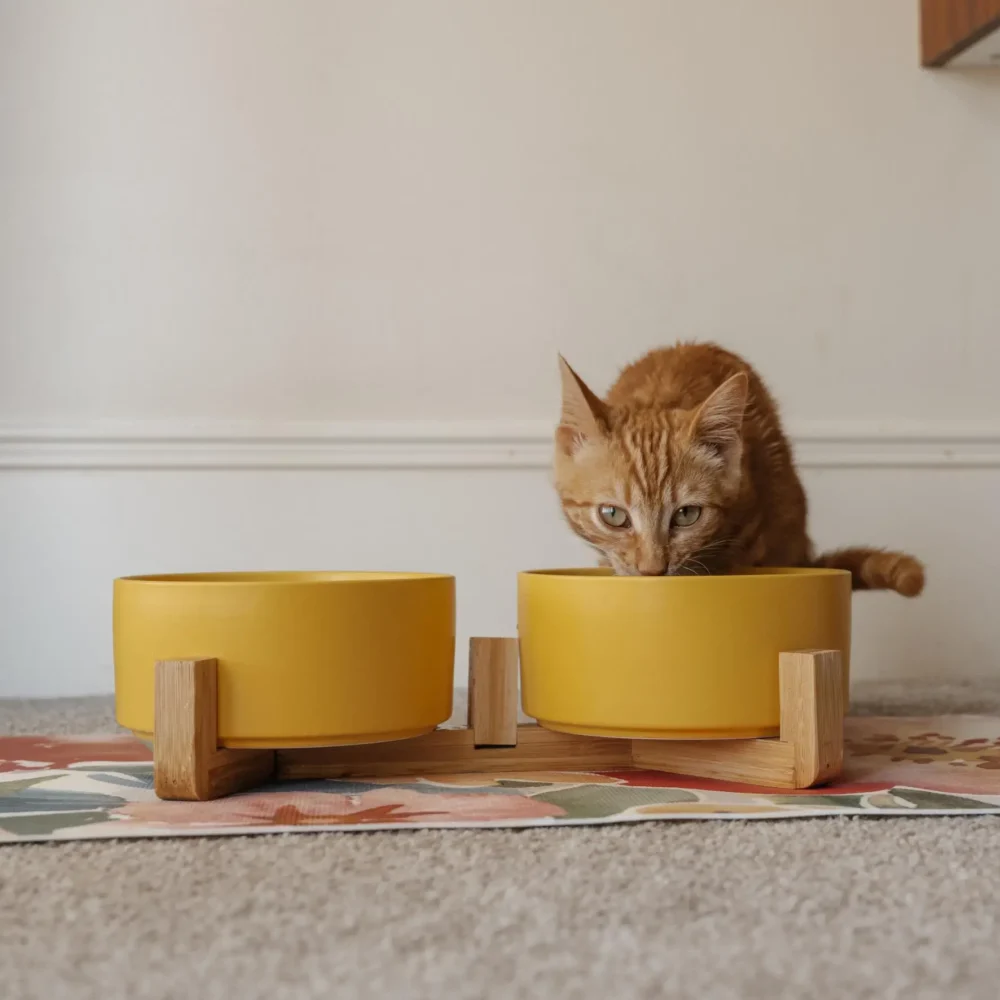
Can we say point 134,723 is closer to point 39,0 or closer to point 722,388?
point 722,388

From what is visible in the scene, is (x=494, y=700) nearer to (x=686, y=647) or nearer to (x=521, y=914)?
(x=686, y=647)

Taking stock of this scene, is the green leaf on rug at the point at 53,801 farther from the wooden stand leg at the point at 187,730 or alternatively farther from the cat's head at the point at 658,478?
the cat's head at the point at 658,478

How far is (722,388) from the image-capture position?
119cm

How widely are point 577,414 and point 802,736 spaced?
46cm

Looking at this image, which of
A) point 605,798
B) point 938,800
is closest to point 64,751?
point 605,798

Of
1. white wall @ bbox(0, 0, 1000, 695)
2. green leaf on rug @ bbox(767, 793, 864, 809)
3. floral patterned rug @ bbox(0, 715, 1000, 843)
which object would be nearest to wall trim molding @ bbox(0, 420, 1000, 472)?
white wall @ bbox(0, 0, 1000, 695)

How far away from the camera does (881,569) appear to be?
140cm

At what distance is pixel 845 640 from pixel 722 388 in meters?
0.28

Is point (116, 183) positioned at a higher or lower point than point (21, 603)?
higher

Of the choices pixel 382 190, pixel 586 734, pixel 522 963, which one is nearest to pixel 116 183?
pixel 382 190

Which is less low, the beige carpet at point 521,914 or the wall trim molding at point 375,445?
the wall trim molding at point 375,445

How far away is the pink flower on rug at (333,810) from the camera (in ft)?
2.87

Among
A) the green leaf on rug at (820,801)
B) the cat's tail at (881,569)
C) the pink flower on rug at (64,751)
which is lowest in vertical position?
the pink flower on rug at (64,751)

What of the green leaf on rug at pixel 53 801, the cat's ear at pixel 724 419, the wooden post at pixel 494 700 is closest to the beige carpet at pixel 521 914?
the green leaf on rug at pixel 53 801
